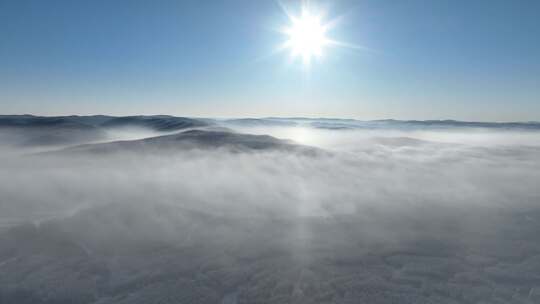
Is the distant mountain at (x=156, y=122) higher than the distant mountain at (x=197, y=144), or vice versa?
the distant mountain at (x=156, y=122)

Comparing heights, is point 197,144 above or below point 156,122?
below

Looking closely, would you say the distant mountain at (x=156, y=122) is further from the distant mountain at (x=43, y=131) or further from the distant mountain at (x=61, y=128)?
the distant mountain at (x=43, y=131)

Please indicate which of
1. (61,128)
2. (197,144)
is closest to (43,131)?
(61,128)

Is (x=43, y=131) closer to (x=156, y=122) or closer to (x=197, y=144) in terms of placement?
(x=156, y=122)

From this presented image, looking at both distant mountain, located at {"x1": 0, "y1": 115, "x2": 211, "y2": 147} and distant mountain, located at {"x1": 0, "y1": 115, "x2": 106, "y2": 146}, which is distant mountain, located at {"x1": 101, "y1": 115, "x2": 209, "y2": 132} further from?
distant mountain, located at {"x1": 0, "y1": 115, "x2": 106, "y2": 146}

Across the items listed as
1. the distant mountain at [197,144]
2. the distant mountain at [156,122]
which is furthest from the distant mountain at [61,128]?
the distant mountain at [197,144]

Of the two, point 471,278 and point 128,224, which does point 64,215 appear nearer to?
point 128,224

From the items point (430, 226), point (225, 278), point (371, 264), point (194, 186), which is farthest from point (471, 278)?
point (194, 186)

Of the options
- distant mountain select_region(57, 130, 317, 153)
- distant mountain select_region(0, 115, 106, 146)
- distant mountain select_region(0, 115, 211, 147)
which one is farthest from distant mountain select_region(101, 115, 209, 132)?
distant mountain select_region(57, 130, 317, 153)

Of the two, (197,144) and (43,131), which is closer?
(197,144)

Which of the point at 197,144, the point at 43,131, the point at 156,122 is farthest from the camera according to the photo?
the point at 156,122

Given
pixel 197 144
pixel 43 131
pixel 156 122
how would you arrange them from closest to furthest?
pixel 197 144
pixel 43 131
pixel 156 122
